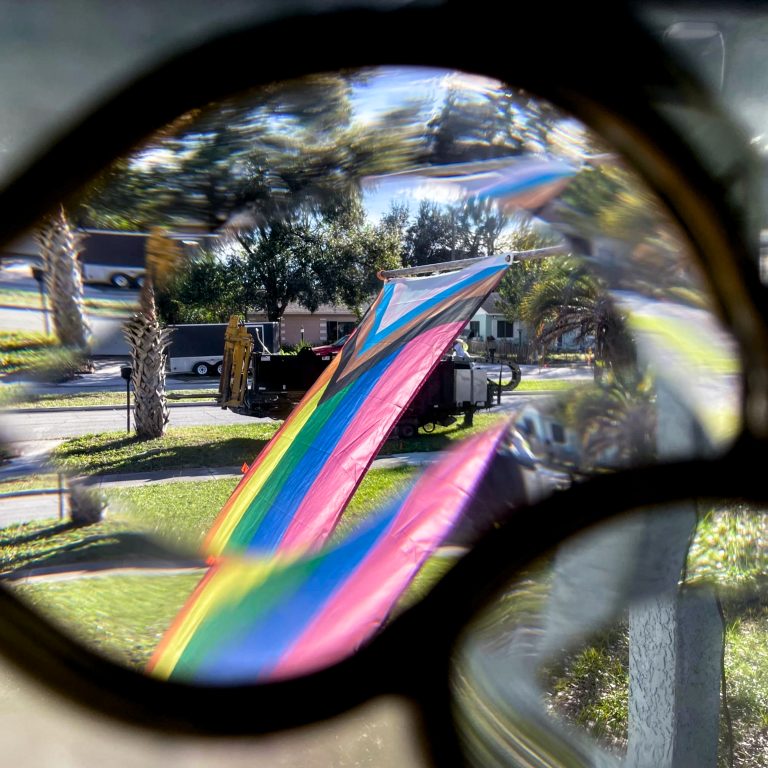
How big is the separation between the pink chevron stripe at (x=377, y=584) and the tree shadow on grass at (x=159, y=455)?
0.67m

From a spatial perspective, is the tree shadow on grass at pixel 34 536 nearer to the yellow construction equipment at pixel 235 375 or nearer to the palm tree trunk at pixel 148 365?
the palm tree trunk at pixel 148 365

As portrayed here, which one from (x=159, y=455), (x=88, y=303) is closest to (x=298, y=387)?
(x=159, y=455)

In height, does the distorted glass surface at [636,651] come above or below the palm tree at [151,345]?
below

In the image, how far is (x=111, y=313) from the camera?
30.0 inches

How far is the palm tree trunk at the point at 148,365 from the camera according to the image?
917 millimetres

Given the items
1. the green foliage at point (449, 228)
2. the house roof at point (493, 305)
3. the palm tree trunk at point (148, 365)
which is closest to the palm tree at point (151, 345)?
the palm tree trunk at point (148, 365)

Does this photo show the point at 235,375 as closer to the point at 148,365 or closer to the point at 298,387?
the point at 298,387

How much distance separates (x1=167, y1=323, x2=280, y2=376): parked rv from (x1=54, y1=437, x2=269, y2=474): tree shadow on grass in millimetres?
315

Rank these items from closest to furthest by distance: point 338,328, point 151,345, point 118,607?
point 118,607 → point 338,328 → point 151,345

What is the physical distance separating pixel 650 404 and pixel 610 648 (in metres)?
0.43

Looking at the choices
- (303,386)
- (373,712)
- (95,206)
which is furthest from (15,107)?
(303,386)

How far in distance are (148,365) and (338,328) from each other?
2.20 ft

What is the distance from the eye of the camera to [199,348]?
2398mm

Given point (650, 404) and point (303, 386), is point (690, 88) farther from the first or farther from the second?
point (303, 386)
